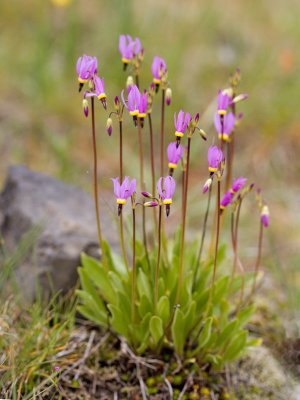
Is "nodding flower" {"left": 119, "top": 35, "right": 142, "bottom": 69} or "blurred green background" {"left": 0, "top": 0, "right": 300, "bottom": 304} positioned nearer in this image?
"nodding flower" {"left": 119, "top": 35, "right": 142, "bottom": 69}

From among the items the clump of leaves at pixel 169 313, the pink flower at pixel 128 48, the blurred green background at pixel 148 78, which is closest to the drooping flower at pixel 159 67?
the pink flower at pixel 128 48

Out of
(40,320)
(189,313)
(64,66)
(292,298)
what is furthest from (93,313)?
(64,66)

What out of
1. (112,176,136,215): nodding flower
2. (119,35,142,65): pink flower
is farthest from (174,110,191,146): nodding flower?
(119,35,142,65): pink flower

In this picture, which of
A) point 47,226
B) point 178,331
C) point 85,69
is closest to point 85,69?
point 85,69

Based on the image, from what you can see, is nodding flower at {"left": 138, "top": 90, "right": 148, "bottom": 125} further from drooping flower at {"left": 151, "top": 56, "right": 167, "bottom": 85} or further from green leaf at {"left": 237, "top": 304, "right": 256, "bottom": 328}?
green leaf at {"left": 237, "top": 304, "right": 256, "bottom": 328}

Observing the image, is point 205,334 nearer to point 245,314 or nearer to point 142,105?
point 245,314

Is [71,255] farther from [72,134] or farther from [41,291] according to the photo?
[72,134]

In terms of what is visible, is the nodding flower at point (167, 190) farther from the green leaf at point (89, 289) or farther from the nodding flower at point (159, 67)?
the green leaf at point (89, 289)
